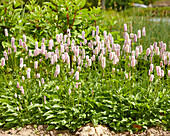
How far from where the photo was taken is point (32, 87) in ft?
11.4

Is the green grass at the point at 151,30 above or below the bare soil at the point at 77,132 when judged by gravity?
above

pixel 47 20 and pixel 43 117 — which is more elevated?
pixel 47 20

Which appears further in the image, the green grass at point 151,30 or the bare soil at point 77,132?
the green grass at point 151,30

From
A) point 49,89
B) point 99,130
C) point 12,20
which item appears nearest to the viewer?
point 99,130

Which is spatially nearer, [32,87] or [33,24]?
[32,87]

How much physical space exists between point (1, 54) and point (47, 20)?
3.45 feet

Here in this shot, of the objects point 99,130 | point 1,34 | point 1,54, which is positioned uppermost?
point 1,34

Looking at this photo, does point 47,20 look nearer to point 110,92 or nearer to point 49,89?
point 49,89

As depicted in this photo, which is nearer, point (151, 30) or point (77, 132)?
point (77, 132)

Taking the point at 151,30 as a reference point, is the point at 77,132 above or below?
below

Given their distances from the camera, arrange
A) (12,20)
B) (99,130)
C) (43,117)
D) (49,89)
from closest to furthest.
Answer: (99,130)
(43,117)
(49,89)
(12,20)

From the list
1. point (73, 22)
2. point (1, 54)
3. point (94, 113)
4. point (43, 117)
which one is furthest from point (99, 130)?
point (1, 54)

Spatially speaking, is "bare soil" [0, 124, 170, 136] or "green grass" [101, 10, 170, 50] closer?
"bare soil" [0, 124, 170, 136]

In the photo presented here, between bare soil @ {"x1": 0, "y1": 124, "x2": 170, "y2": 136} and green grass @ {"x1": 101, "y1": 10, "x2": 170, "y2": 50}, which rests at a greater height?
green grass @ {"x1": 101, "y1": 10, "x2": 170, "y2": 50}
